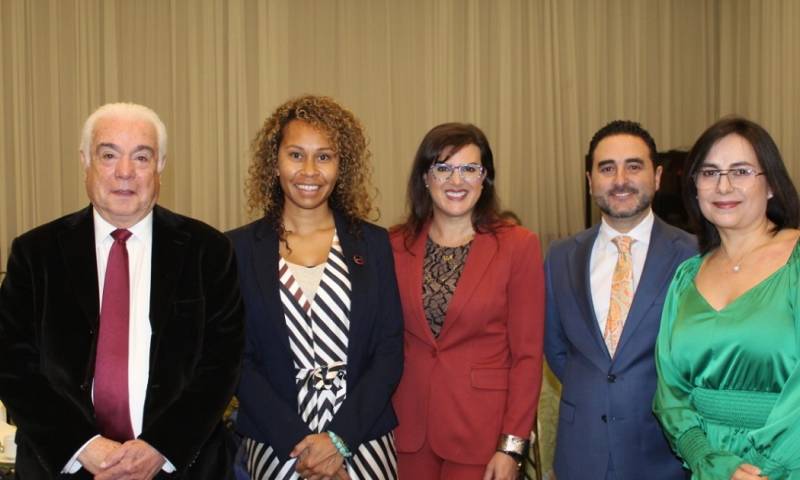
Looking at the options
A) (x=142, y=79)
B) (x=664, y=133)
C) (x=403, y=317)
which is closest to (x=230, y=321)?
(x=403, y=317)

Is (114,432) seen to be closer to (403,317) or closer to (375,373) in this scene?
(375,373)

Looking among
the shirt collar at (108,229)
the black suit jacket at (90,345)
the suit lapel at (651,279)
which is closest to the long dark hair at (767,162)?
the suit lapel at (651,279)

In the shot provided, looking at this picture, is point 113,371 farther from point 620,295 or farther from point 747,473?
point 747,473

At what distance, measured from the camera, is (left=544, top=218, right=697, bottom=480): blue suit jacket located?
2688 mm

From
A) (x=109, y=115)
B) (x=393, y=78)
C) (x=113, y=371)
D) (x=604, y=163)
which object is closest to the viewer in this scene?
(x=113, y=371)

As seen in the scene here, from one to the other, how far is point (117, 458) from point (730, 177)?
74.3 inches

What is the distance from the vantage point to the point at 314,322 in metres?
2.58

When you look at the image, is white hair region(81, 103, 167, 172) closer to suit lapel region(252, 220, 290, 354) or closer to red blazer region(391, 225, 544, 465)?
suit lapel region(252, 220, 290, 354)

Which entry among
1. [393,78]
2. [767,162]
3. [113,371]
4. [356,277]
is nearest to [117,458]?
[113,371]

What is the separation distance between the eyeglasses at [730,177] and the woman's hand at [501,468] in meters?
1.07

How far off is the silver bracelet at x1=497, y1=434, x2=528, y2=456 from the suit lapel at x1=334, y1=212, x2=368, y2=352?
0.60 m

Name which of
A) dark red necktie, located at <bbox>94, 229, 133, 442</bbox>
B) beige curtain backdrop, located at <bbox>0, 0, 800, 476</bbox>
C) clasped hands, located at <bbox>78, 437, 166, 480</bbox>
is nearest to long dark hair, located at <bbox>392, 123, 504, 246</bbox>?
dark red necktie, located at <bbox>94, 229, 133, 442</bbox>

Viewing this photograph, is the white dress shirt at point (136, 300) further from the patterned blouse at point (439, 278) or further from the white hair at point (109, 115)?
the patterned blouse at point (439, 278)

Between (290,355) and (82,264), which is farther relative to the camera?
(290,355)
